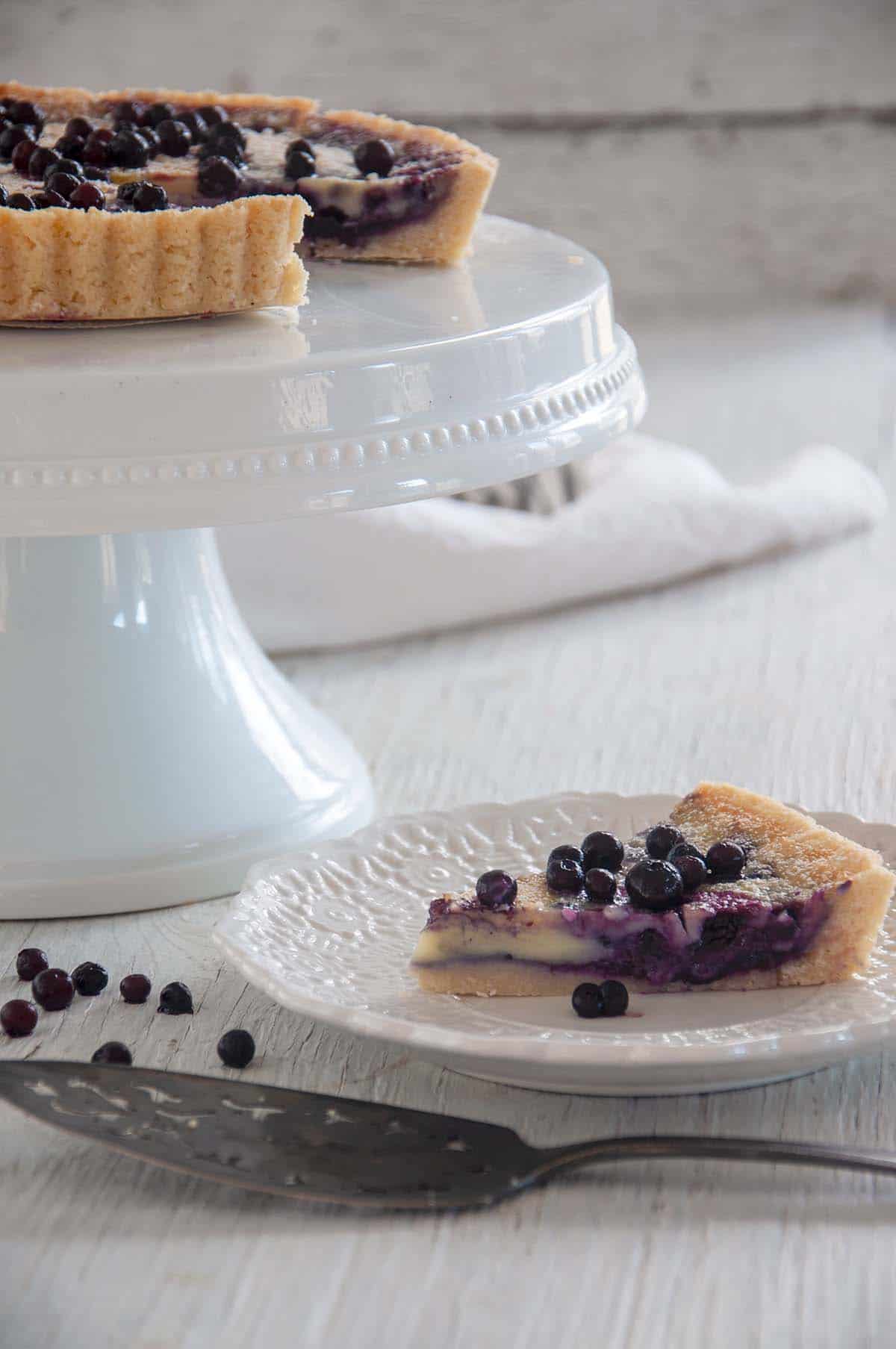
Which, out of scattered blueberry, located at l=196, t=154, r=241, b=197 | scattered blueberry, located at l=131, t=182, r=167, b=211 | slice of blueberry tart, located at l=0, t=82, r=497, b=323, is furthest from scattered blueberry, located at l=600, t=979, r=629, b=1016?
scattered blueberry, located at l=196, t=154, r=241, b=197

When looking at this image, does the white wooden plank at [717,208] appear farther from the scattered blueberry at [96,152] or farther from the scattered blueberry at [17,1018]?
the scattered blueberry at [17,1018]

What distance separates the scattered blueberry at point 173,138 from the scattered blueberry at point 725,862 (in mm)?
892

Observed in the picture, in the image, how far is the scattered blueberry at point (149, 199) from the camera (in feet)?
4.53

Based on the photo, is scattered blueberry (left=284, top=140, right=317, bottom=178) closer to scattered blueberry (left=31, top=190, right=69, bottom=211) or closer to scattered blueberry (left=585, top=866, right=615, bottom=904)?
scattered blueberry (left=31, top=190, right=69, bottom=211)

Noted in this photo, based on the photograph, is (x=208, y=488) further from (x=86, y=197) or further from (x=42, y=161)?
(x=42, y=161)

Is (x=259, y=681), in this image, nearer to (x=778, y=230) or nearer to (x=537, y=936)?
(x=537, y=936)

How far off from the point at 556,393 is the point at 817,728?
0.67 meters

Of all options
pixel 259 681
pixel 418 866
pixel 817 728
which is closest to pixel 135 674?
pixel 259 681

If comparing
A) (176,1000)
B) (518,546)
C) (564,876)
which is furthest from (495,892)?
(518,546)

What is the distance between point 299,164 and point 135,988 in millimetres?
783

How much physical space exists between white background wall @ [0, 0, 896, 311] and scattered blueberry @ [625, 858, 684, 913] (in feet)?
9.21

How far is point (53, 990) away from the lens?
128 centimetres

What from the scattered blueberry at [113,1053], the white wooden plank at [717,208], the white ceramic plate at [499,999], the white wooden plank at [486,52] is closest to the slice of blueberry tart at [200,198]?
the white ceramic plate at [499,999]

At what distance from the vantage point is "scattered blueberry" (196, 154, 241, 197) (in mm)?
1549
